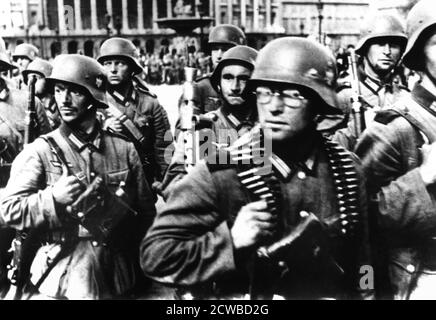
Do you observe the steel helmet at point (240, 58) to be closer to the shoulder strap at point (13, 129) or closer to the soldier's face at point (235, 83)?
the soldier's face at point (235, 83)

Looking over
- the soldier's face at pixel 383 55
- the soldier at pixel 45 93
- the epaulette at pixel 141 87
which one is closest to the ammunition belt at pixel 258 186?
the soldier's face at pixel 383 55

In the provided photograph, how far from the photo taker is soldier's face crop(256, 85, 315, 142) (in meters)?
3.81

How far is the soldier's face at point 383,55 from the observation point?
720 centimetres

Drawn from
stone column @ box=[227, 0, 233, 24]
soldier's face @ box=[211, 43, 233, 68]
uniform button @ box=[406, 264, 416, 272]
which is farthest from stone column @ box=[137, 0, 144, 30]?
uniform button @ box=[406, 264, 416, 272]

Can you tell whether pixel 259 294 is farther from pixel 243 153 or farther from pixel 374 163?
pixel 374 163

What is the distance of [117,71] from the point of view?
27.3ft

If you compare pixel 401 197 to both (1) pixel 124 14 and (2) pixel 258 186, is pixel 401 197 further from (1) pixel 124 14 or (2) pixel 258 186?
(1) pixel 124 14

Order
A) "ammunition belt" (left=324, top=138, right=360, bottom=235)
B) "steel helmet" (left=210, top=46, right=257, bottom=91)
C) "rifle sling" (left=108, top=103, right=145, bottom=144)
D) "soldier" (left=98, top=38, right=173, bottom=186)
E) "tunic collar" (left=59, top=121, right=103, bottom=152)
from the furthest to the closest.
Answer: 1. "soldier" (left=98, top=38, right=173, bottom=186)
2. "rifle sling" (left=108, top=103, right=145, bottom=144)
3. "steel helmet" (left=210, top=46, right=257, bottom=91)
4. "tunic collar" (left=59, top=121, right=103, bottom=152)
5. "ammunition belt" (left=324, top=138, right=360, bottom=235)

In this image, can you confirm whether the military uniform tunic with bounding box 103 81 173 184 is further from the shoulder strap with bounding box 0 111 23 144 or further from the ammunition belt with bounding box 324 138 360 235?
the ammunition belt with bounding box 324 138 360 235

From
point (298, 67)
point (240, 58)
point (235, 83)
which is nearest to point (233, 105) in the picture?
point (235, 83)

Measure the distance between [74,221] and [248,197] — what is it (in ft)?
5.78

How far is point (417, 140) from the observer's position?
14.5ft

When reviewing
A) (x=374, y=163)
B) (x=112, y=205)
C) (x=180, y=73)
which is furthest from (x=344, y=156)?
(x=180, y=73)

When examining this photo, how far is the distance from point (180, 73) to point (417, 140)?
3350cm
